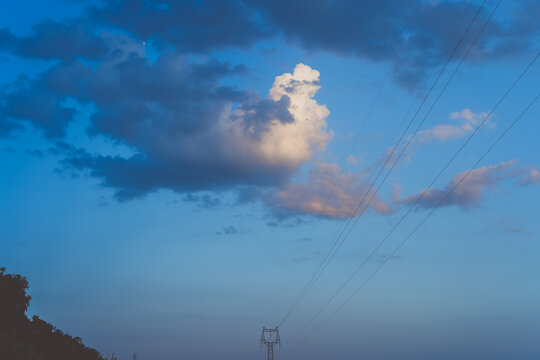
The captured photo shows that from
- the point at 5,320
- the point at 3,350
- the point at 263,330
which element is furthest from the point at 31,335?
the point at 263,330

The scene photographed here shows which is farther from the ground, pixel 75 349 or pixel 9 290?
pixel 9 290

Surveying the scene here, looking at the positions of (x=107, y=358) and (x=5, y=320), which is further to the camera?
(x=107, y=358)

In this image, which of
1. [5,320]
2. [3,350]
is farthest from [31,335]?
[3,350]

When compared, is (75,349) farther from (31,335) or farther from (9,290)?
(9,290)

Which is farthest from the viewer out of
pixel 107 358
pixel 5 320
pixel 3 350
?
pixel 107 358

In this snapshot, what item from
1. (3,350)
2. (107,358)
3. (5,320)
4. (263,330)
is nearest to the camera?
(3,350)

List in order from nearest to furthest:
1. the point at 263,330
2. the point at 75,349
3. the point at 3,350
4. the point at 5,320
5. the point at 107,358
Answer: the point at 3,350 < the point at 5,320 < the point at 75,349 < the point at 107,358 < the point at 263,330

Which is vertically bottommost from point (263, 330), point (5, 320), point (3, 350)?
point (3, 350)

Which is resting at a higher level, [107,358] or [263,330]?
[263,330]

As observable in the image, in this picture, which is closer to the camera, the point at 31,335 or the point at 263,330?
the point at 31,335

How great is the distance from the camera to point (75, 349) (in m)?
65.9

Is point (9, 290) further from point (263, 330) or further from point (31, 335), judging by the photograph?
point (263, 330)

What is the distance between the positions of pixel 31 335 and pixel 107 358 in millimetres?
16537

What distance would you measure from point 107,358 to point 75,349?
435 inches
